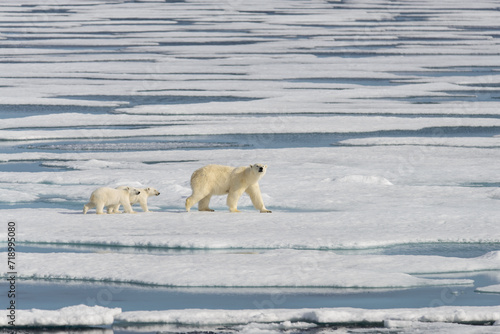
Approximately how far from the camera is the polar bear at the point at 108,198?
6.55 m

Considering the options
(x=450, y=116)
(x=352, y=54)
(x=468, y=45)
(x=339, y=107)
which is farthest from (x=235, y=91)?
(x=468, y=45)

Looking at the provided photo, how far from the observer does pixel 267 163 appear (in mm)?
8977

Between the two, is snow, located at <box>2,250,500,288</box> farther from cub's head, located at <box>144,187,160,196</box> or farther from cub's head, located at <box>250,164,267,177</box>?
cub's head, located at <box>144,187,160,196</box>

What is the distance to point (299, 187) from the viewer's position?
24.9ft

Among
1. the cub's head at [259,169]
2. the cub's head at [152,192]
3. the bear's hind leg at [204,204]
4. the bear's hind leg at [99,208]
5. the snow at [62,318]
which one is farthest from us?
the cub's head at [152,192]

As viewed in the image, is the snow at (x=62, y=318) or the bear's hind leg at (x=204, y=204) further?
the bear's hind leg at (x=204, y=204)

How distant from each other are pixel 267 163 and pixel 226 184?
2337 millimetres

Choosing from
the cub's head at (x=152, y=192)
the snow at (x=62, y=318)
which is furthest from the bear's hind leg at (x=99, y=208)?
the snow at (x=62, y=318)

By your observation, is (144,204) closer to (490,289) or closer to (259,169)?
(259,169)

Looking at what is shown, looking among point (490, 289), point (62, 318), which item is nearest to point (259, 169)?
point (490, 289)

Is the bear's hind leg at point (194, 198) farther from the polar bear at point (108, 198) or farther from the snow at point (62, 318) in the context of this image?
the snow at point (62, 318)

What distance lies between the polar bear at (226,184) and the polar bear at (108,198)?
0.39 meters

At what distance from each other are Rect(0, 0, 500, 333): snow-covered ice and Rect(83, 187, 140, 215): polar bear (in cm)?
10

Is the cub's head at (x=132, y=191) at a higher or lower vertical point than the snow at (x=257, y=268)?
higher
